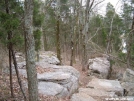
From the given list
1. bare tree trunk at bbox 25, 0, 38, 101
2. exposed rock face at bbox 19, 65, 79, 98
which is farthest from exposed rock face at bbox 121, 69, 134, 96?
bare tree trunk at bbox 25, 0, 38, 101

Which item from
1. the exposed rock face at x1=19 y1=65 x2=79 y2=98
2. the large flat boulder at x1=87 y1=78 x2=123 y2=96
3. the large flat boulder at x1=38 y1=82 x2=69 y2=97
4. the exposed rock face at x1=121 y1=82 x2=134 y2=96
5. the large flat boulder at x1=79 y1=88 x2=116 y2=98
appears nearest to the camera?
the large flat boulder at x1=38 y1=82 x2=69 y2=97

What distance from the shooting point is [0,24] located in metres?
6.41

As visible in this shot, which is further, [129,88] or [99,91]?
[129,88]

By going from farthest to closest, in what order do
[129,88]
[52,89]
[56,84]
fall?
1. [129,88]
2. [56,84]
3. [52,89]

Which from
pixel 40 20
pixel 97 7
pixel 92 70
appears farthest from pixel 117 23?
pixel 40 20

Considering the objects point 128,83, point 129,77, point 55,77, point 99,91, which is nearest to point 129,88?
point 128,83

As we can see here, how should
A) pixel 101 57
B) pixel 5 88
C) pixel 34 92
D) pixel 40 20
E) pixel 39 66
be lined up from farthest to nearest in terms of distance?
pixel 101 57 < pixel 39 66 < pixel 40 20 < pixel 5 88 < pixel 34 92

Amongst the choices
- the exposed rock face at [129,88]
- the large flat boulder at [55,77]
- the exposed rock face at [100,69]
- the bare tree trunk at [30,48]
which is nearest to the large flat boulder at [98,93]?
the large flat boulder at [55,77]

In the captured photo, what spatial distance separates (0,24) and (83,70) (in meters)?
12.0

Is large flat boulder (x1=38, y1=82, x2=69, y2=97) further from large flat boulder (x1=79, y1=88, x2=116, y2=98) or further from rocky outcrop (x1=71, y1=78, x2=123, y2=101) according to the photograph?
large flat boulder (x1=79, y1=88, x2=116, y2=98)

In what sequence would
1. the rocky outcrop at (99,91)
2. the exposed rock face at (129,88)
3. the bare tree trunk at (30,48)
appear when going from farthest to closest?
1. the exposed rock face at (129,88)
2. the rocky outcrop at (99,91)
3. the bare tree trunk at (30,48)

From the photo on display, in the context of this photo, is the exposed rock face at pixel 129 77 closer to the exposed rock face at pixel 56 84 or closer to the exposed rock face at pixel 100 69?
the exposed rock face at pixel 56 84

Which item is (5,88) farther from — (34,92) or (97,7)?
(97,7)

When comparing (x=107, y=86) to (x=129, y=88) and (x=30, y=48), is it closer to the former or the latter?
(x=129, y=88)
